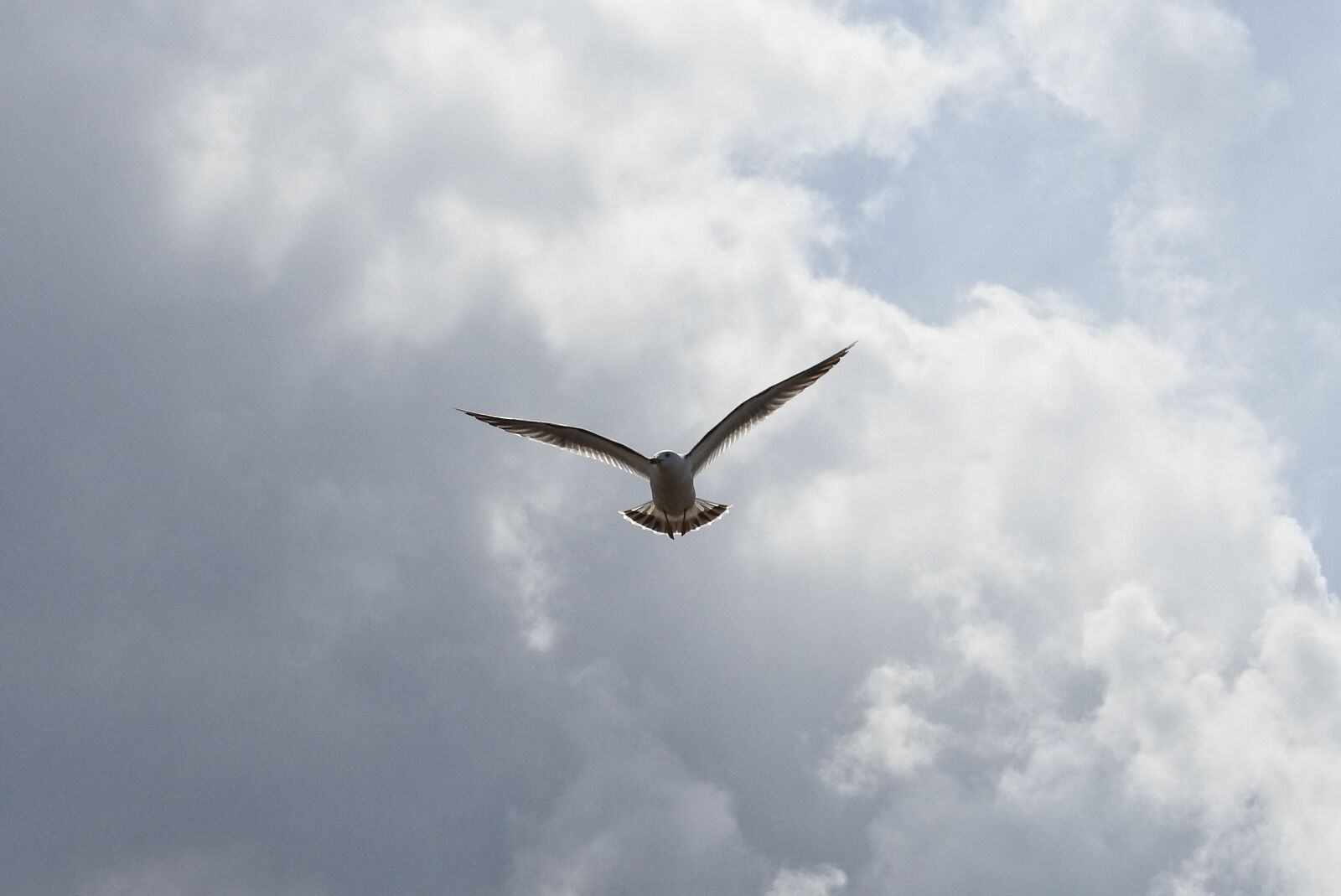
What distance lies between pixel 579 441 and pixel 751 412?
7.02 m

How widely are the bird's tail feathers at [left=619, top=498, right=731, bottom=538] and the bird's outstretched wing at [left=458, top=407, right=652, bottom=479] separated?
1.97 meters

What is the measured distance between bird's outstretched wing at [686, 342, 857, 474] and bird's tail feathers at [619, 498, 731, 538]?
2503 millimetres

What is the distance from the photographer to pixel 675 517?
5228 centimetres

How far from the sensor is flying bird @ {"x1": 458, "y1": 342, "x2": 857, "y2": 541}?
162ft

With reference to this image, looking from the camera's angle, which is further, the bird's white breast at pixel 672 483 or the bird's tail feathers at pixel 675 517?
the bird's tail feathers at pixel 675 517

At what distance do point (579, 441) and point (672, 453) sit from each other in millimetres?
3930

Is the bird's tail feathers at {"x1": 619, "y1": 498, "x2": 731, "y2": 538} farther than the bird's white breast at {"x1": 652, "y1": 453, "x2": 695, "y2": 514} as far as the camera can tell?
Yes

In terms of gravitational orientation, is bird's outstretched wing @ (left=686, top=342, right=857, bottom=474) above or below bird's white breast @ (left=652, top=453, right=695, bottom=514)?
above

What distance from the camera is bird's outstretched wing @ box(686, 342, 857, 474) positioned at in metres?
49.2

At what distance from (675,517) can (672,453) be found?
379 centimetres

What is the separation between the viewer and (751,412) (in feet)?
165

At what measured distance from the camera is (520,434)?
164 ft

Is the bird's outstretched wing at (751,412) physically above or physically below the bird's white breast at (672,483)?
above

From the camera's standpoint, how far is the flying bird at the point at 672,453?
4938 centimetres
